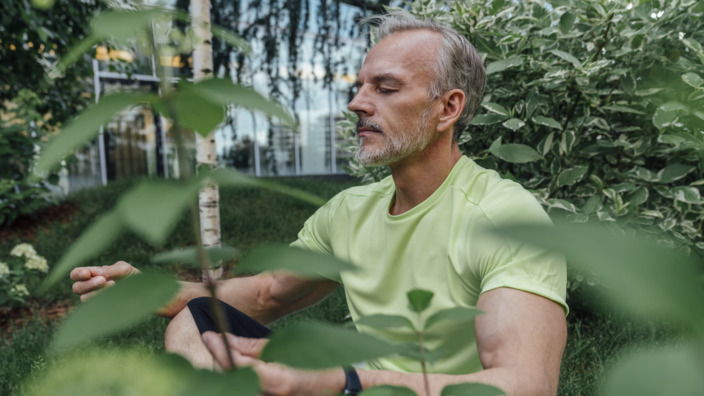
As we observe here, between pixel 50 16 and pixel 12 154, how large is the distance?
1.28 m

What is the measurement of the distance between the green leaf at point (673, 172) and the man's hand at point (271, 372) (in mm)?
2359

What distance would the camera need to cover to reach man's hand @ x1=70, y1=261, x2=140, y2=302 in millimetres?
1247

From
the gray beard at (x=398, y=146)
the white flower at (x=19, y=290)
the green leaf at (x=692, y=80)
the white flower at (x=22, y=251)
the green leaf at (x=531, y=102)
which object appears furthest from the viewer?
the white flower at (x=22, y=251)

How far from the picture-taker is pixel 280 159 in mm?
12203

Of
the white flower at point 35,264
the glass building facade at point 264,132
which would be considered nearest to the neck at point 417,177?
the white flower at point 35,264

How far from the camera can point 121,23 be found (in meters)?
0.34

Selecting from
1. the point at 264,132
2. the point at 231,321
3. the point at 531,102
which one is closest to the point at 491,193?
the point at 231,321

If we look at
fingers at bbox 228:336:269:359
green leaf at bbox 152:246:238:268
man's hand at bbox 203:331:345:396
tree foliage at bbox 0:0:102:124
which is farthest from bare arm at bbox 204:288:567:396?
tree foliage at bbox 0:0:102:124

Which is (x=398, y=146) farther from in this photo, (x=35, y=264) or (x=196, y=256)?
(x=35, y=264)

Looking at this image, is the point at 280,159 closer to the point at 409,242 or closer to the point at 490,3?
the point at 490,3

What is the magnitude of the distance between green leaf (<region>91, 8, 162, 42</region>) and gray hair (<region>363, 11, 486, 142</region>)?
5.20 ft

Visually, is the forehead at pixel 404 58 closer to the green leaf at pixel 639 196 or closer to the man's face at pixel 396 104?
the man's face at pixel 396 104

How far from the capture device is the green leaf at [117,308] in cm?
33

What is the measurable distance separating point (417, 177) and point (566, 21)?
1.38 meters
